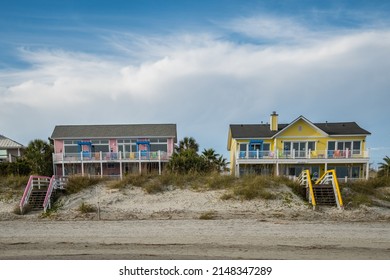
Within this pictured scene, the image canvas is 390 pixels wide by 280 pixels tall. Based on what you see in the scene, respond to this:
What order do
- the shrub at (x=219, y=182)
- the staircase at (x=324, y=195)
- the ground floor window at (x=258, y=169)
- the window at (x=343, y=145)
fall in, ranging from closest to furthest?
the staircase at (x=324, y=195), the shrub at (x=219, y=182), the ground floor window at (x=258, y=169), the window at (x=343, y=145)

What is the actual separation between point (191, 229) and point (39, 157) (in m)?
22.9

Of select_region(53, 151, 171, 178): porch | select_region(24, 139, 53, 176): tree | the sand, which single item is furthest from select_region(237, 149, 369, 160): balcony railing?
select_region(24, 139, 53, 176): tree

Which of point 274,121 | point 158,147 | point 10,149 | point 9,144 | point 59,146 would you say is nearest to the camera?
point 274,121

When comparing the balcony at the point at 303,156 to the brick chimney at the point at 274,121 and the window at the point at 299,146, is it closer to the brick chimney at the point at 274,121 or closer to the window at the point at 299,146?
the window at the point at 299,146

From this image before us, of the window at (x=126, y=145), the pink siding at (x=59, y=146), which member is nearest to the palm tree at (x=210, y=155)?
the window at (x=126, y=145)

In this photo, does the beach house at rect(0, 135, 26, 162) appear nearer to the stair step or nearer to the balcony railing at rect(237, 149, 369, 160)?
the balcony railing at rect(237, 149, 369, 160)

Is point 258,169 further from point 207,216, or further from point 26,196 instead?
point 26,196

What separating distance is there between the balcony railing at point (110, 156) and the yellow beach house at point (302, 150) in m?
8.77

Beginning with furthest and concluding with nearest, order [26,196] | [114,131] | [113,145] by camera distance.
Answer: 1. [114,131]
2. [113,145]
3. [26,196]

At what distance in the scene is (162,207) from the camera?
15219 millimetres

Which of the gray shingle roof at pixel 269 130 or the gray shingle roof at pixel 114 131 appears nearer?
the gray shingle roof at pixel 269 130

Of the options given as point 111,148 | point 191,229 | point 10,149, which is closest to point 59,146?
point 111,148

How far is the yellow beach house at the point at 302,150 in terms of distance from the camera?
24.9 meters

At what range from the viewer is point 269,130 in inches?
1127
